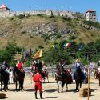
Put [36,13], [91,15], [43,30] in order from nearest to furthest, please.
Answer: [43,30] → [36,13] → [91,15]

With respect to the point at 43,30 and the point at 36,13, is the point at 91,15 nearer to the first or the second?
the point at 36,13

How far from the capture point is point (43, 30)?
509ft

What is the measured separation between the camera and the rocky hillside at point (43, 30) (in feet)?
477

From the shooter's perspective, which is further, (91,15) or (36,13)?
(91,15)

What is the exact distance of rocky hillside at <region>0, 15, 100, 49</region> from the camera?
477 ft

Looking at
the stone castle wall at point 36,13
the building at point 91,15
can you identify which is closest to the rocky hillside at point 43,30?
the stone castle wall at point 36,13

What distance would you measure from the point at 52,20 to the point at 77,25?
1046cm

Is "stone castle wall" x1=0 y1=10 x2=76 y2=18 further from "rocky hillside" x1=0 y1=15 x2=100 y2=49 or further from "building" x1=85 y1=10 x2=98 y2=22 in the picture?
"building" x1=85 y1=10 x2=98 y2=22

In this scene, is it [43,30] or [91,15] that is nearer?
[43,30]

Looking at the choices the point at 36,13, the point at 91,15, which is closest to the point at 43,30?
the point at 36,13

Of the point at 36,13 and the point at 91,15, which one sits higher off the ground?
the point at 91,15

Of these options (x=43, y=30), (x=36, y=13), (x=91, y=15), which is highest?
(x=91, y=15)

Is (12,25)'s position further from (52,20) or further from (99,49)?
(99,49)

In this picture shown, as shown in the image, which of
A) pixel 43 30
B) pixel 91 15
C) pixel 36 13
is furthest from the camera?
pixel 91 15
